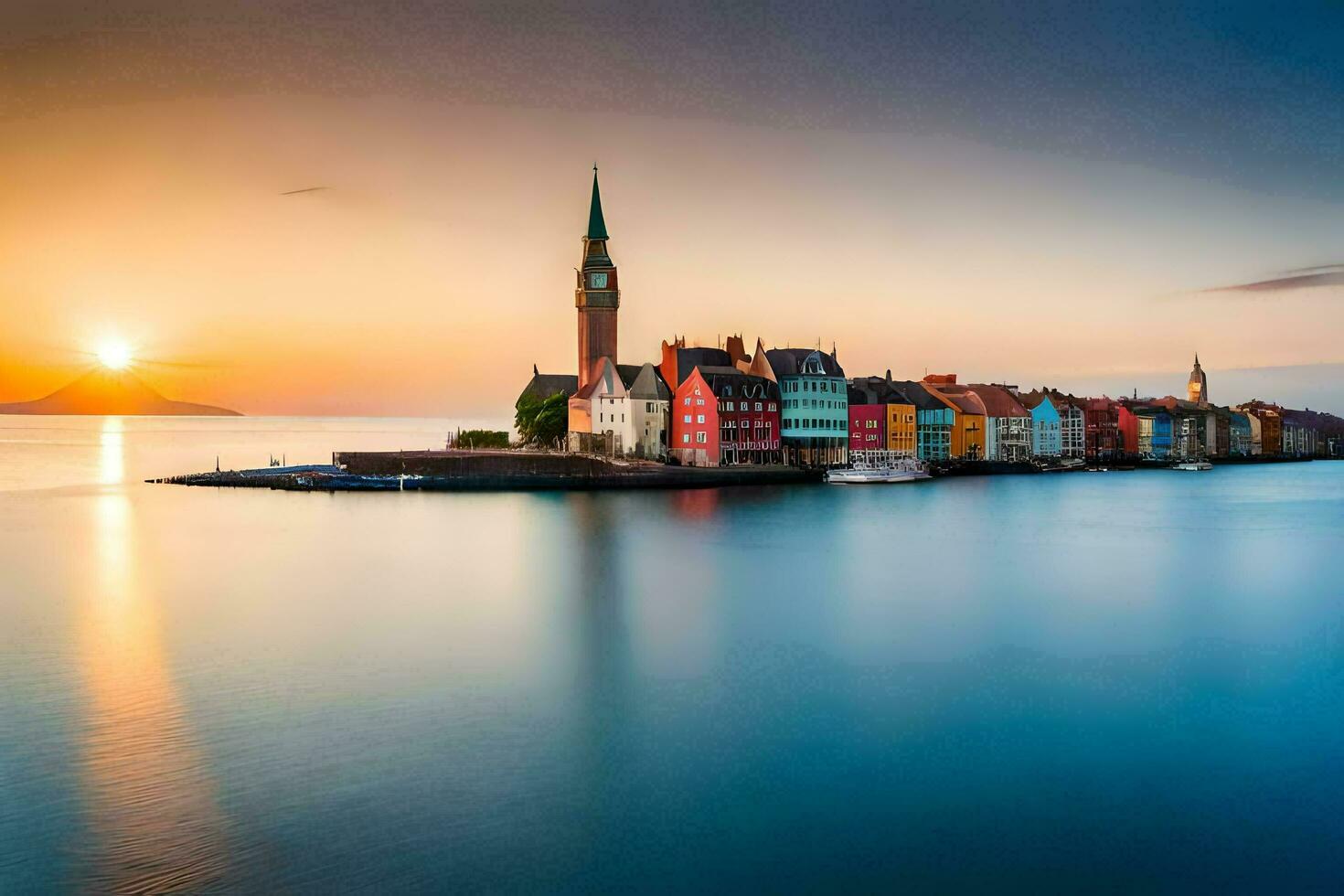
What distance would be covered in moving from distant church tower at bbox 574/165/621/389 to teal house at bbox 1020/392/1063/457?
147 ft

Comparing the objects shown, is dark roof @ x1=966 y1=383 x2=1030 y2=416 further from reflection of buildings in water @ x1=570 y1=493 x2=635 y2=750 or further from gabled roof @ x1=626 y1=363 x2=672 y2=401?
reflection of buildings in water @ x1=570 y1=493 x2=635 y2=750

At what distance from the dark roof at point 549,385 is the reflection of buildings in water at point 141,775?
5223 cm

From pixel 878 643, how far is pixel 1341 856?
10.5 metres

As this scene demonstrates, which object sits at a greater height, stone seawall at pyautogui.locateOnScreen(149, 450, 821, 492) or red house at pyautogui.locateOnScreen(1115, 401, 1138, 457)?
red house at pyautogui.locateOnScreen(1115, 401, 1138, 457)

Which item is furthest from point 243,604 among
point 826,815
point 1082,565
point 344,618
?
point 1082,565

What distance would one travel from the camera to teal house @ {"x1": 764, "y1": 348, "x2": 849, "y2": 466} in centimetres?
6781

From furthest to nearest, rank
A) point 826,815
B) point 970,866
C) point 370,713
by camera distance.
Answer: point 370,713
point 826,815
point 970,866

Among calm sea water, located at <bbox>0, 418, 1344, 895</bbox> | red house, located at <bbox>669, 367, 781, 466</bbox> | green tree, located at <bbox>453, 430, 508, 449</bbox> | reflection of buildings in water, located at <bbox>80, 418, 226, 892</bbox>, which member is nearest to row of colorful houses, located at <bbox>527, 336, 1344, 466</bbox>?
red house, located at <bbox>669, 367, 781, 466</bbox>

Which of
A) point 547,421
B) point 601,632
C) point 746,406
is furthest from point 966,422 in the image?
point 601,632

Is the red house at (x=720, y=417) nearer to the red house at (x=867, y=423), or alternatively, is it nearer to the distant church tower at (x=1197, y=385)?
the red house at (x=867, y=423)

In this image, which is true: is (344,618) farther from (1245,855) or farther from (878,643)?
(1245,855)

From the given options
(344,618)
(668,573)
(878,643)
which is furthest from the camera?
(668,573)

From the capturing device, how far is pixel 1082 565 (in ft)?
105

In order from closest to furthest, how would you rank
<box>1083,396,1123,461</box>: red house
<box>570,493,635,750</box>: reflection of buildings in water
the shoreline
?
<box>570,493,635,750</box>: reflection of buildings in water < the shoreline < <box>1083,396,1123,461</box>: red house
